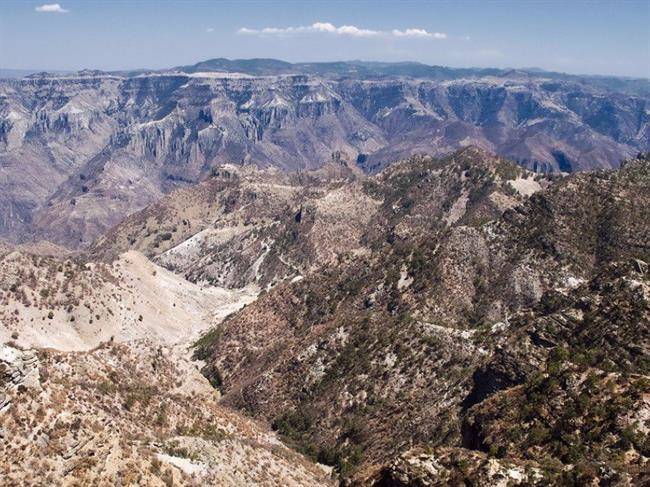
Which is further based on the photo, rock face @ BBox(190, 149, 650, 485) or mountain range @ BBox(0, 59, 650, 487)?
rock face @ BBox(190, 149, 650, 485)

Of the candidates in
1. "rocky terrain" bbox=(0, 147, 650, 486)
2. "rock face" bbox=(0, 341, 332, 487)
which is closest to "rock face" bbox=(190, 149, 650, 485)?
"rocky terrain" bbox=(0, 147, 650, 486)

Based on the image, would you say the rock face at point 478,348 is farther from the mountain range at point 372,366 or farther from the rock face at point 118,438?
the rock face at point 118,438

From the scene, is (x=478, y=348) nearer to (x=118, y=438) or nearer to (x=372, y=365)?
(x=372, y=365)

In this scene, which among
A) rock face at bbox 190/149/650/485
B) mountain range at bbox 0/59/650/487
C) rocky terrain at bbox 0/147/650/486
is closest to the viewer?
mountain range at bbox 0/59/650/487

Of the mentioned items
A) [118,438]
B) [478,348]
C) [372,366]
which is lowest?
[372,366]

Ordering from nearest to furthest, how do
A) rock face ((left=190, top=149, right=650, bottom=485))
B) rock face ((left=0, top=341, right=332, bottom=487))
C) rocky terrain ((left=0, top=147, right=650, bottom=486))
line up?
rock face ((left=0, top=341, right=332, bottom=487))
rocky terrain ((left=0, top=147, right=650, bottom=486))
rock face ((left=190, top=149, right=650, bottom=485))

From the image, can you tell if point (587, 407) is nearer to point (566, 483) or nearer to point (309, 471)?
point (566, 483)

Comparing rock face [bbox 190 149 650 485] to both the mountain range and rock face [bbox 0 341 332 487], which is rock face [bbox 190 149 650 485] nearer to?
the mountain range

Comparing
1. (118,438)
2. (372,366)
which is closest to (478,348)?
(372,366)
